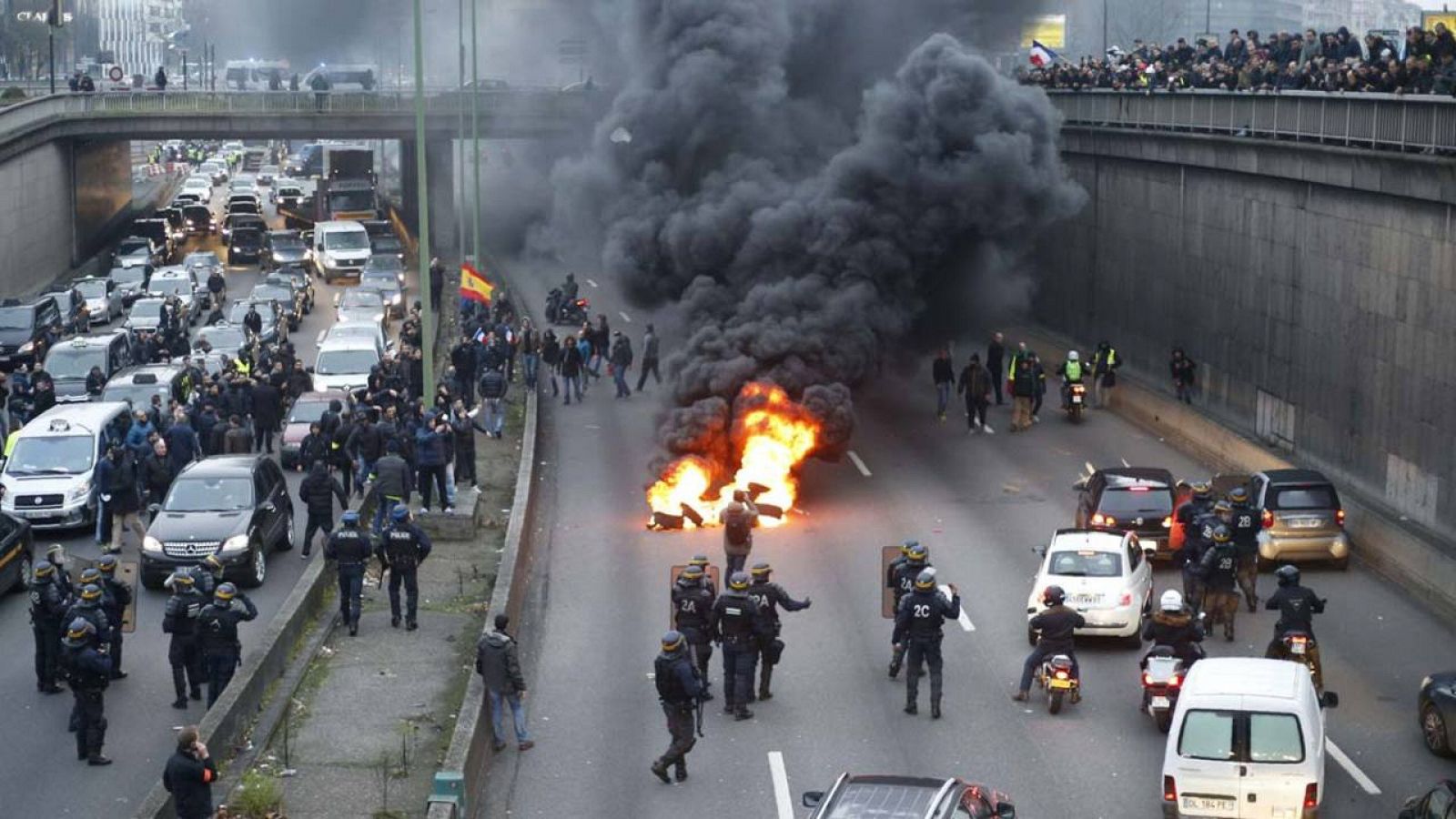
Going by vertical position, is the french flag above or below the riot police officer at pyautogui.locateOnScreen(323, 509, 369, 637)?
above

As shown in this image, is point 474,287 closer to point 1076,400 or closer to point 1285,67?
point 1076,400

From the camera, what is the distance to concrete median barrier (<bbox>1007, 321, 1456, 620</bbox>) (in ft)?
81.9

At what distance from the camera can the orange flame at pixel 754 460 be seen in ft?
95.5

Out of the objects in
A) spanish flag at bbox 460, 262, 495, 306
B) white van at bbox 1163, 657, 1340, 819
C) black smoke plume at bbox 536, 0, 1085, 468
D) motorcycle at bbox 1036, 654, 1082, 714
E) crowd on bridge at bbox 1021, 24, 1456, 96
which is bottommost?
motorcycle at bbox 1036, 654, 1082, 714

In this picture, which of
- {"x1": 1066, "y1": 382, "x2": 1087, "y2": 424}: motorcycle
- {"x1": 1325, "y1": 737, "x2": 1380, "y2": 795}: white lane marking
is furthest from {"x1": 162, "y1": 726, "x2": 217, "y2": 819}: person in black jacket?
{"x1": 1066, "y1": 382, "x2": 1087, "y2": 424}: motorcycle

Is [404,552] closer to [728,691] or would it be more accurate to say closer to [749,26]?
[728,691]

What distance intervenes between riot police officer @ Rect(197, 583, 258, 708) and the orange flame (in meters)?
10.2

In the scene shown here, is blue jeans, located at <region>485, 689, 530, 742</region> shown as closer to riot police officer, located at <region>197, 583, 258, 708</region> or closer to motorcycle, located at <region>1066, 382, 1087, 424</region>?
riot police officer, located at <region>197, 583, 258, 708</region>

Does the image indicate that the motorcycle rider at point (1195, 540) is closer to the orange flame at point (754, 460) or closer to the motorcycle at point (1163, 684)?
the motorcycle at point (1163, 684)

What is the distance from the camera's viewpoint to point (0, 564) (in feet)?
79.6

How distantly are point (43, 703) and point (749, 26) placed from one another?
2023 centimetres

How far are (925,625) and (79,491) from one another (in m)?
13.9

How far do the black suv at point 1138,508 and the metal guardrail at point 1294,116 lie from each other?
18.3ft

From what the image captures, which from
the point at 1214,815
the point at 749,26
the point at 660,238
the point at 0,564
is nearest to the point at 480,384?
the point at 660,238
